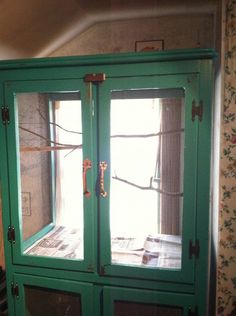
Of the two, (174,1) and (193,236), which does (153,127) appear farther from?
(174,1)

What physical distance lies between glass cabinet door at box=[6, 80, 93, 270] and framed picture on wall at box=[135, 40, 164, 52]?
0.68 metres

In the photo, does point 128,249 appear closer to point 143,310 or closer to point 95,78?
point 143,310

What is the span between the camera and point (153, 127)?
1.38m

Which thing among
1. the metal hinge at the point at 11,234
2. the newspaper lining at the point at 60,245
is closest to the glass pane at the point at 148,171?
the newspaper lining at the point at 60,245

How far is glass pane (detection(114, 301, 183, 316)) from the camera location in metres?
1.37

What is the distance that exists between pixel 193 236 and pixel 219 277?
28cm

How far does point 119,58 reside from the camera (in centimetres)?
125

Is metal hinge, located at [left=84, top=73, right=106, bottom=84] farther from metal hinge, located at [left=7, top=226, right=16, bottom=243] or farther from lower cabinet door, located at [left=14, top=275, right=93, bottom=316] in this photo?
lower cabinet door, located at [left=14, top=275, right=93, bottom=316]

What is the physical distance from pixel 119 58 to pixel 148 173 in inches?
22.5

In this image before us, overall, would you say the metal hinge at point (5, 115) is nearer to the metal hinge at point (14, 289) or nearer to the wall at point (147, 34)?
the wall at point (147, 34)

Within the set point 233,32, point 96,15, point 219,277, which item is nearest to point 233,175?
point 219,277

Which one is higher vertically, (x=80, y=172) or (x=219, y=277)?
(x=80, y=172)

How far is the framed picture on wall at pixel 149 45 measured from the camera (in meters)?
1.80

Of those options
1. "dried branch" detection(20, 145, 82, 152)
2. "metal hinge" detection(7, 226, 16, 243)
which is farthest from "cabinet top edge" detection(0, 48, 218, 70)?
"metal hinge" detection(7, 226, 16, 243)
